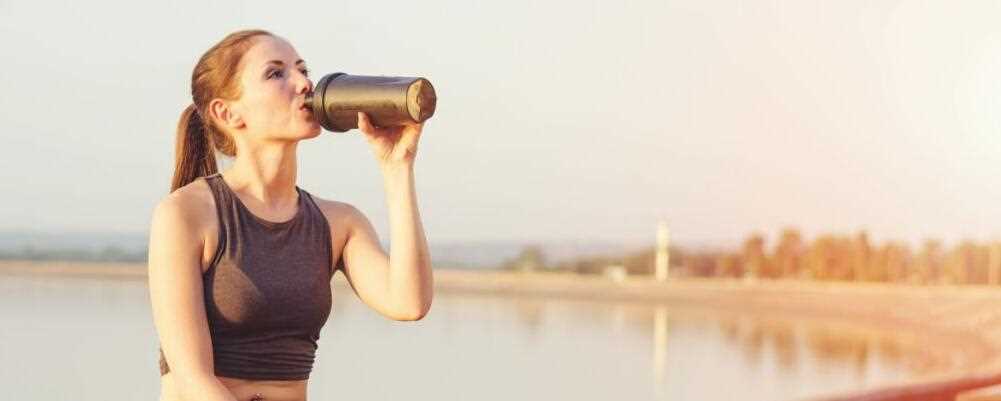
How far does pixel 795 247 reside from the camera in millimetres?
62812

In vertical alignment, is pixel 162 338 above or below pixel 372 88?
below

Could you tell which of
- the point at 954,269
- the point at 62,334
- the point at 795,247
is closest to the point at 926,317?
the point at 954,269

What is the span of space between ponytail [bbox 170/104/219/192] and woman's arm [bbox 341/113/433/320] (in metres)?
0.14

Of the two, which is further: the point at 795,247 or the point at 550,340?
the point at 795,247

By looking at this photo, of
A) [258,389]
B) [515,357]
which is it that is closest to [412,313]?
[258,389]

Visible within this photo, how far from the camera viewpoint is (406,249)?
141 centimetres

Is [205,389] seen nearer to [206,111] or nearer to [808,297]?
[206,111]

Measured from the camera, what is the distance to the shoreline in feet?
128

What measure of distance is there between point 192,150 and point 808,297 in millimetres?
54684

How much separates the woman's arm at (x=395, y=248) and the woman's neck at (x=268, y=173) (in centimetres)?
8

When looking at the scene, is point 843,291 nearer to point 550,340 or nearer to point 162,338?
point 550,340

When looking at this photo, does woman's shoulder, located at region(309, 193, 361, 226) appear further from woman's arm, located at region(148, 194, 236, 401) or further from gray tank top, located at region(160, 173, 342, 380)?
woman's arm, located at region(148, 194, 236, 401)

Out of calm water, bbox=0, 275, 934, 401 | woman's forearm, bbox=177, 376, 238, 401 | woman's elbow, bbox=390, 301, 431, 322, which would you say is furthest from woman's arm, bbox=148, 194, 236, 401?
calm water, bbox=0, 275, 934, 401

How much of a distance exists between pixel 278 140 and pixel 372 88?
0.12 metres
